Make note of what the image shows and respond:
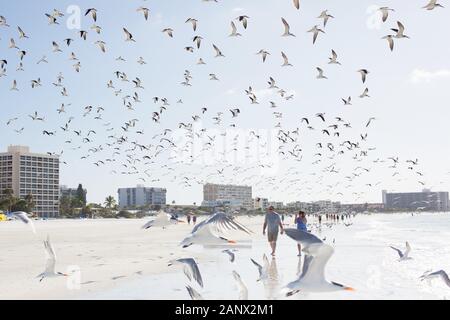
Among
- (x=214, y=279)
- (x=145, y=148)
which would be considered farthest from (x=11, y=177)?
(x=214, y=279)

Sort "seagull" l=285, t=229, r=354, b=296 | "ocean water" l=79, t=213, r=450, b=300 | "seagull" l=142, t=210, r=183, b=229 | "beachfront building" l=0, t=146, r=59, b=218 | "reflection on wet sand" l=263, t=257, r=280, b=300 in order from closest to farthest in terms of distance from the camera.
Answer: "seagull" l=285, t=229, r=354, b=296 < "reflection on wet sand" l=263, t=257, r=280, b=300 < "ocean water" l=79, t=213, r=450, b=300 < "seagull" l=142, t=210, r=183, b=229 < "beachfront building" l=0, t=146, r=59, b=218

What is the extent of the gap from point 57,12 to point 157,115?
9459mm

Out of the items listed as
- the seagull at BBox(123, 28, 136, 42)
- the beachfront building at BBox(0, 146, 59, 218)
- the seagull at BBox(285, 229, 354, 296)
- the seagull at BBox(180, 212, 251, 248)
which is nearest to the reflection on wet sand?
the seagull at BBox(180, 212, 251, 248)

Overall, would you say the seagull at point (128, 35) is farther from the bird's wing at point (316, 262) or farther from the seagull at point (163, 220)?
the bird's wing at point (316, 262)

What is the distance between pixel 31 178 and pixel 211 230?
18266 cm

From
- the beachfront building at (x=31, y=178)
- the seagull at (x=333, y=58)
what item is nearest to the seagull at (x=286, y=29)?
the seagull at (x=333, y=58)

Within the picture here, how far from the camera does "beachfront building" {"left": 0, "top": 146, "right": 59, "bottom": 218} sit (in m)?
178

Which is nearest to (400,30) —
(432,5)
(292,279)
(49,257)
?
(432,5)

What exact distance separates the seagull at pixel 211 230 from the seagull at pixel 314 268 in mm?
2501

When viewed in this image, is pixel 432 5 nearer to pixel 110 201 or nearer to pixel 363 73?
pixel 363 73

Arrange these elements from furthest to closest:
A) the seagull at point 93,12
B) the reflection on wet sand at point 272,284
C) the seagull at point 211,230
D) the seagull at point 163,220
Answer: the seagull at point 93,12 < the seagull at point 163,220 < the reflection on wet sand at point 272,284 < the seagull at point 211,230

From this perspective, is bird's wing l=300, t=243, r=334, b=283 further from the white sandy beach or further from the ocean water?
the white sandy beach

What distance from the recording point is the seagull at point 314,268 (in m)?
8.94

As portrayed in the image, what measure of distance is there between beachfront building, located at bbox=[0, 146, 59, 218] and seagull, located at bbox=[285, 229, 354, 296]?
6851 inches
